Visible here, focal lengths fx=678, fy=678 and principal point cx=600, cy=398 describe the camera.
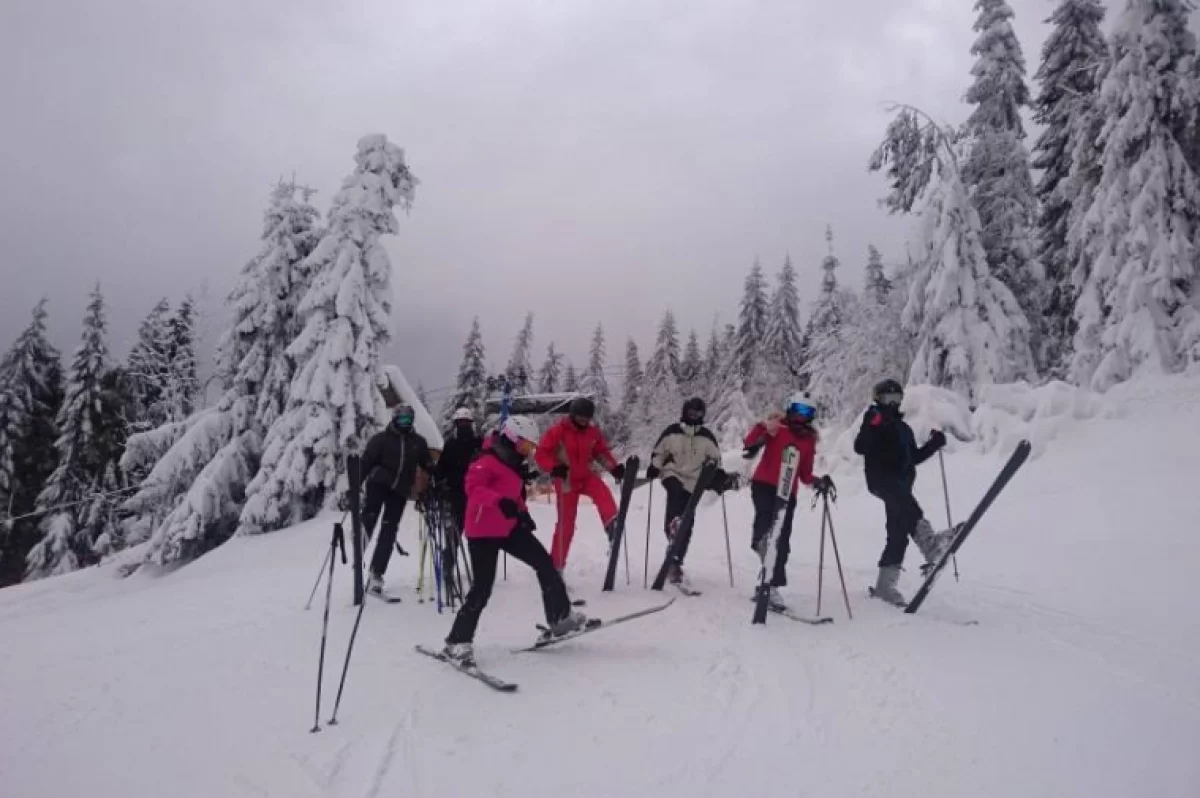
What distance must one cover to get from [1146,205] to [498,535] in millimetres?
18412

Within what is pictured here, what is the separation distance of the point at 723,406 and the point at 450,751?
133ft

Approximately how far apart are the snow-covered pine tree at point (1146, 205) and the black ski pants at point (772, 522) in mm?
13066

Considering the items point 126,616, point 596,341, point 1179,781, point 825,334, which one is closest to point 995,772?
point 1179,781

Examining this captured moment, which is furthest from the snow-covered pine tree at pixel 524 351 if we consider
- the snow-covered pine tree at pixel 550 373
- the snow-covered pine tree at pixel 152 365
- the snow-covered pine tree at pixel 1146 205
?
the snow-covered pine tree at pixel 1146 205

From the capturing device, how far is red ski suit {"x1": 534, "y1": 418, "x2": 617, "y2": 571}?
790cm

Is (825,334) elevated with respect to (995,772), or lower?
elevated

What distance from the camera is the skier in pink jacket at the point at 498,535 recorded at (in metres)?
5.56

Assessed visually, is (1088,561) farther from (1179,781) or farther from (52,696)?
(52,696)

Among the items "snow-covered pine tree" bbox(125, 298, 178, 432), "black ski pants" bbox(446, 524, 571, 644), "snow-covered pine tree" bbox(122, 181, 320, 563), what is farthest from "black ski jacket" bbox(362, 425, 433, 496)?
"snow-covered pine tree" bbox(125, 298, 178, 432)

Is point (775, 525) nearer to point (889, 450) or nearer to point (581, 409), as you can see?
point (889, 450)

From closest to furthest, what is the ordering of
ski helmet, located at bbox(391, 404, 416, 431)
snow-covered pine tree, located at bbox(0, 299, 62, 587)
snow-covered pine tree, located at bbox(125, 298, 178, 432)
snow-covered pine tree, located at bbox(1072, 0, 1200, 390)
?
ski helmet, located at bbox(391, 404, 416, 431) → snow-covered pine tree, located at bbox(1072, 0, 1200, 390) → snow-covered pine tree, located at bbox(0, 299, 62, 587) → snow-covered pine tree, located at bbox(125, 298, 178, 432)

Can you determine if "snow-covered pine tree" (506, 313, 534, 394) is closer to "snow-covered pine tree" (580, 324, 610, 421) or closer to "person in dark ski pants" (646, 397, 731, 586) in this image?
"snow-covered pine tree" (580, 324, 610, 421)

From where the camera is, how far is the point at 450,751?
4176 millimetres

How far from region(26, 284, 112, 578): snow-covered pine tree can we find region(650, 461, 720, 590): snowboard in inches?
1121
